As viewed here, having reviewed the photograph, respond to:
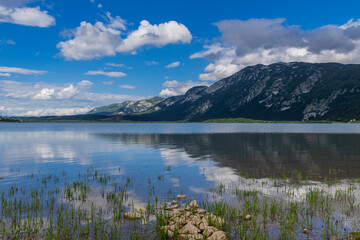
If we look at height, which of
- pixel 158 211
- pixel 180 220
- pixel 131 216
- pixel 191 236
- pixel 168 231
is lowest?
pixel 158 211

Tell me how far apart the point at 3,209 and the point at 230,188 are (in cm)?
1941

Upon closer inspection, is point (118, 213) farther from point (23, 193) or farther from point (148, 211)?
point (23, 193)

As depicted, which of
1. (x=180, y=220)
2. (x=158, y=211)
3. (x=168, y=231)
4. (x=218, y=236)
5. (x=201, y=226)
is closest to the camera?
(x=218, y=236)

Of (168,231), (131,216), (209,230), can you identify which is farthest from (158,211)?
(209,230)

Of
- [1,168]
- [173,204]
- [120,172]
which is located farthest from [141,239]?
[1,168]

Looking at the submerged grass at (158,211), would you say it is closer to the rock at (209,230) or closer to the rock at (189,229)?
the rock at (209,230)

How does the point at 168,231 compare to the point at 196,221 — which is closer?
the point at 168,231

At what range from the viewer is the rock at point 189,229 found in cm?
1332

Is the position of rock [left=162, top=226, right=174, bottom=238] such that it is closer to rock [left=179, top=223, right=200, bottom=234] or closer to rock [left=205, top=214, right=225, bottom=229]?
rock [left=179, top=223, right=200, bottom=234]

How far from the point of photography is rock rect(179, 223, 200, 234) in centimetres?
1332

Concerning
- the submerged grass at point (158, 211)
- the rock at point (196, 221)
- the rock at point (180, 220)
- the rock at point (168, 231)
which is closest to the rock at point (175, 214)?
the submerged grass at point (158, 211)

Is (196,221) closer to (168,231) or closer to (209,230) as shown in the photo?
(209,230)

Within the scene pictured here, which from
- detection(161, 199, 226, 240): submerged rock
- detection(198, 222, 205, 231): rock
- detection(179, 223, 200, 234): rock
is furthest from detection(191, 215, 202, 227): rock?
detection(179, 223, 200, 234): rock

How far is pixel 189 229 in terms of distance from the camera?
1356 centimetres
